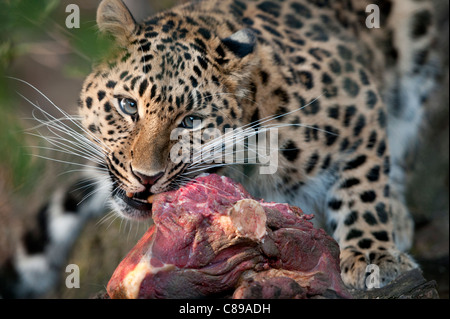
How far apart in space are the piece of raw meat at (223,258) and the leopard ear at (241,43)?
5.08ft

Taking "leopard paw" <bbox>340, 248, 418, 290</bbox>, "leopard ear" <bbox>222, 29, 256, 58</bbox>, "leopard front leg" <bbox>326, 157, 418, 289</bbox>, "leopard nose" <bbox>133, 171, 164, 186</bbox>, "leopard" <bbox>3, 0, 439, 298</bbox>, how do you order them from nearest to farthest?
1. "leopard nose" <bbox>133, 171, 164, 186</bbox>
2. "leopard" <bbox>3, 0, 439, 298</bbox>
3. "leopard paw" <bbox>340, 248, 418, 290</bbox>
4. "leopard ear" <bbox>222, 29, 256, 58</bbox>
5. "leopard front leg" <bbox>326, 157, 418, 289</bbox>

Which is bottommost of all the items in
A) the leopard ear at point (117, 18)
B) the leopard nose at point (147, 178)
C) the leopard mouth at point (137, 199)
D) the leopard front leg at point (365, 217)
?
the leopard front leg at point (365, 217)

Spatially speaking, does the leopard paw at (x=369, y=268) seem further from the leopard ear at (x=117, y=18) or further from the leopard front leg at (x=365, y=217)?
the leopard ear at (x=117, y=18)

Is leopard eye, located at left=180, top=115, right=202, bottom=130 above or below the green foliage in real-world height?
below

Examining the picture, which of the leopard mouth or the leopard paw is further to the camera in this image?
the leopard paw

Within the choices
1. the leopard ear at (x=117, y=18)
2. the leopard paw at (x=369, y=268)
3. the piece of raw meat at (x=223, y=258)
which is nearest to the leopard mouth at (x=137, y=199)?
the piece of raw meat at (x=223, y=258)

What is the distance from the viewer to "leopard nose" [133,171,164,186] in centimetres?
391

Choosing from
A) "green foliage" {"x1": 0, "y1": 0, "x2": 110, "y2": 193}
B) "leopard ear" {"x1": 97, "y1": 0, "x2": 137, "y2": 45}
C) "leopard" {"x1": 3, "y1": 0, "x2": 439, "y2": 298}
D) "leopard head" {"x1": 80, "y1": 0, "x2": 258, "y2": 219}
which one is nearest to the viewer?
"green foliage" {"x1": 0, "y1": 0, "x2": 110, "y2": 193}

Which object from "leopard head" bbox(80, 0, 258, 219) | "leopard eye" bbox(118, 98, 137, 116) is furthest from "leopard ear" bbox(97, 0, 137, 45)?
"leopard eye" bbox(118, 98, 137, 116)

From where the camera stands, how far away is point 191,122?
432 cm

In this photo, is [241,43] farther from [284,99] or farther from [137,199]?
[137,199]

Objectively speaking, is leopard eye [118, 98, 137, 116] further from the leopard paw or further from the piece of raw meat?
the leopard paw

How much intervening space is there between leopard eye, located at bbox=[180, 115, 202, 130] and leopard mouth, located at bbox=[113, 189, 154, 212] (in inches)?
23.6

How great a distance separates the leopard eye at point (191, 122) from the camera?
4.29 metres
